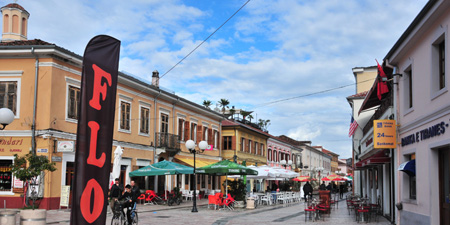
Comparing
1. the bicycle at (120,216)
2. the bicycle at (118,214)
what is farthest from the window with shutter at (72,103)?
the bicycle at (118,214)

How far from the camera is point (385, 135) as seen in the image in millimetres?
15078

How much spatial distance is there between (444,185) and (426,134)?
1.42 metres

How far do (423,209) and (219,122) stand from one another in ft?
110

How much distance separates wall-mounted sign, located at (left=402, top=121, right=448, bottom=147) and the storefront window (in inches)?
689

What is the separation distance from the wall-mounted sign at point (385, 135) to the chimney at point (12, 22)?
20.1 meters

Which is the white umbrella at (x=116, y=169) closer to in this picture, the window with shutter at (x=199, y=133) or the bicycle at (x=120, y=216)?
the bicycle at (x=120, y=216)

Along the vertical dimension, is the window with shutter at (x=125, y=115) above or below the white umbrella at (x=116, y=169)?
above

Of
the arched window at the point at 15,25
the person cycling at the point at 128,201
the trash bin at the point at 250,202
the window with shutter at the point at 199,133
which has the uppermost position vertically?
the arched window at the point at 15,25

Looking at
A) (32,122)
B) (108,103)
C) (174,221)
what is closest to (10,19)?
(32,122)

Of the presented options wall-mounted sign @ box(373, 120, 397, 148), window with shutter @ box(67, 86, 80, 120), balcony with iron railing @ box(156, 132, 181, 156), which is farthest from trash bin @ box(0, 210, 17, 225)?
balcony with iron railing @ box(156, 132, 181, 156)

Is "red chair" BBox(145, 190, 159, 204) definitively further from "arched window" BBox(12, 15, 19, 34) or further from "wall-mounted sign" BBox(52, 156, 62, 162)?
"arched window" BBox(12, 15, 19, 34)

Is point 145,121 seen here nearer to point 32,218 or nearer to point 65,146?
point 65,146

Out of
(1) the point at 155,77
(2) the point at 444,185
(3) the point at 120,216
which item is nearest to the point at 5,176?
(3) the point at 120,216

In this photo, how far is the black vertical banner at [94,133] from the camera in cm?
Result: 514
